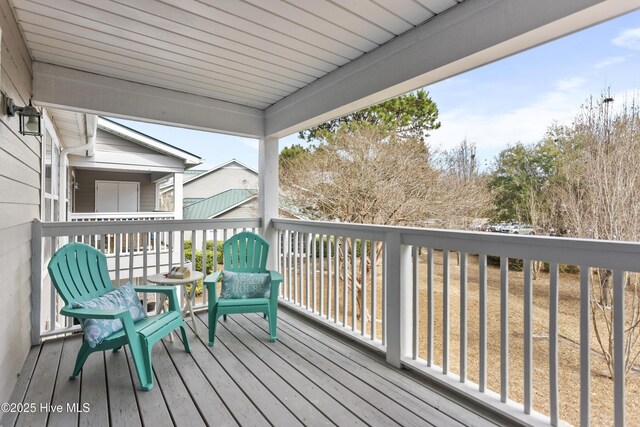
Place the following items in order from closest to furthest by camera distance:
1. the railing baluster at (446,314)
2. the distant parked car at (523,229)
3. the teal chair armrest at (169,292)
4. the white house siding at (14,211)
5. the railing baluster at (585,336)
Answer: the railing baluster at (585,336)
the white house siding at (14,211)
the railing baluster at (446,314)
the teal chair armrest at (169,292)
the distant parked car at (523,229)

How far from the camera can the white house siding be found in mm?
2000

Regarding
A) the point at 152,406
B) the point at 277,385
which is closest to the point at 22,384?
the point at 152,406

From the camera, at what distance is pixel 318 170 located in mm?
7184

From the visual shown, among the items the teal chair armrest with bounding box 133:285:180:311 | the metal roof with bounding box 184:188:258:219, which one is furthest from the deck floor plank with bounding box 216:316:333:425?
the metal roof with bounding box 184:188:258:219

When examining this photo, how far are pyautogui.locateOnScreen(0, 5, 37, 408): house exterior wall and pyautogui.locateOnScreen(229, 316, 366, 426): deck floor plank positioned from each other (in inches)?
62.9

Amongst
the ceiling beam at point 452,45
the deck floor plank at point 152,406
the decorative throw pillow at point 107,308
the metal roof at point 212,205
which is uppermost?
the ceiling beam at point 452,45

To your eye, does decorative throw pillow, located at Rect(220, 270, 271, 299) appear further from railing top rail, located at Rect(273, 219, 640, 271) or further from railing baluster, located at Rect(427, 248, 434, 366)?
railing baluster, located at Rect(427, 248, 434, 366)

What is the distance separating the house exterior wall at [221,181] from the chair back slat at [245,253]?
9.64 m

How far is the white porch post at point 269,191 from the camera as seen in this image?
14.1 ft

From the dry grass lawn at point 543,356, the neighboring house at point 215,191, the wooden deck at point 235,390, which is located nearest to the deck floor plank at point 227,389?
the wooden deck at point 235,390

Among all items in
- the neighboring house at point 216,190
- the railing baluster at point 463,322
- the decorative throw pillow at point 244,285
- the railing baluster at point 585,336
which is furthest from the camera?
the neighboring house at point 216,190

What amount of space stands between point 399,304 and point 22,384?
268 cm

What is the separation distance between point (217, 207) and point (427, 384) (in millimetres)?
10834

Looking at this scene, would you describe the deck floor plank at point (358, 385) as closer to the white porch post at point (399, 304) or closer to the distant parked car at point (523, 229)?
the white porch post at point (399, 304)
